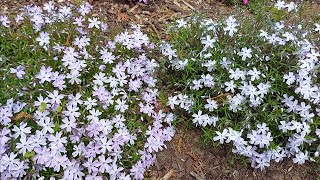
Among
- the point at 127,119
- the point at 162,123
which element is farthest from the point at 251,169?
the point at 127,119

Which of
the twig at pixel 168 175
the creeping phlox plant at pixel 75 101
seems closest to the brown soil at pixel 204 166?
the twig at pixel 168 175

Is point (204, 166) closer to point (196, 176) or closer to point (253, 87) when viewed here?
point (196, 176)

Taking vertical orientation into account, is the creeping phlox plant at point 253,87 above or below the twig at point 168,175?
above

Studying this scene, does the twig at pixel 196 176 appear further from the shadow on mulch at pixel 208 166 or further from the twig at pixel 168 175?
the twig at pixel 168 175

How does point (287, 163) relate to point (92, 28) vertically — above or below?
below

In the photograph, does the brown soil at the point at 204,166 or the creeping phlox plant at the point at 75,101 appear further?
the brown soil at the point at 204,166

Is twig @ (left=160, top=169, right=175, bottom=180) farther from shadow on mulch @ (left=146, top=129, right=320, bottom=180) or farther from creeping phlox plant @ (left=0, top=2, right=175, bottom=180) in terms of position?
creeping phlox plant @ (left=0, top=2, right=175, bottom=180)

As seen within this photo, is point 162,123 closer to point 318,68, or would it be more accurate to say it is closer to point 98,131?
point 98,131
